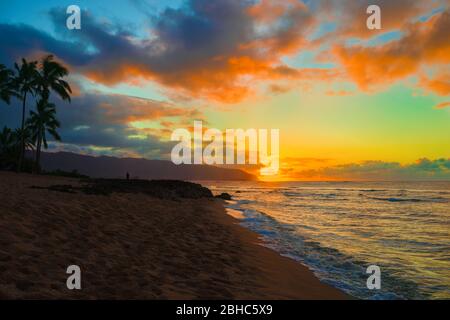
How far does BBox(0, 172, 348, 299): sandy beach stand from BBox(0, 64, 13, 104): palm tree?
121 feet

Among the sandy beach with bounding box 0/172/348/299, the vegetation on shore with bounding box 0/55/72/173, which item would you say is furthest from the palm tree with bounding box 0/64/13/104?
the sandy beach with bounding box 0/172/348/299

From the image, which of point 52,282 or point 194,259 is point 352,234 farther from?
point 52,282

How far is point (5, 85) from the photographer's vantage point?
4122cm

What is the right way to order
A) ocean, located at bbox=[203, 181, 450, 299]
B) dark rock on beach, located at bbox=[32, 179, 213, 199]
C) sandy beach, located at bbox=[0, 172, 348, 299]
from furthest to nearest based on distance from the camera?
dark rock on beach, located at bbox=[32, 179, 213, 199] < ocean, located at bbox=[203, 181, 450, 299] < sandy beach, located at bbox=[0, 172, 348, 299]

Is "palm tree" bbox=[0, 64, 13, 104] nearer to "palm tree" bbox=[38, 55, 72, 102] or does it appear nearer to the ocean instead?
"palm tree" bbox=[38, 55, 72, 102]

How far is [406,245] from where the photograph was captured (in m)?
14.2

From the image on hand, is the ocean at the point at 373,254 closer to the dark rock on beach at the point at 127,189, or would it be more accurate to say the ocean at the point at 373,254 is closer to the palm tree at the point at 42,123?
the dark rock on beach at the point at 127,189

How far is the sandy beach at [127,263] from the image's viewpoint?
5.72 metres

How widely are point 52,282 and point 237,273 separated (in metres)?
4.06

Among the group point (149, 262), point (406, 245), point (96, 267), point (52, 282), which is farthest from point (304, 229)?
point (52, 282)

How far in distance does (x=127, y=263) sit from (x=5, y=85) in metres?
43.9

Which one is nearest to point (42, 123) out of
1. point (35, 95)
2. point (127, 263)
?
point (35, 95)

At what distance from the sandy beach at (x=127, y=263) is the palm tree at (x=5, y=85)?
3697 cm

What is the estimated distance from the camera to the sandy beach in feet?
18.8
